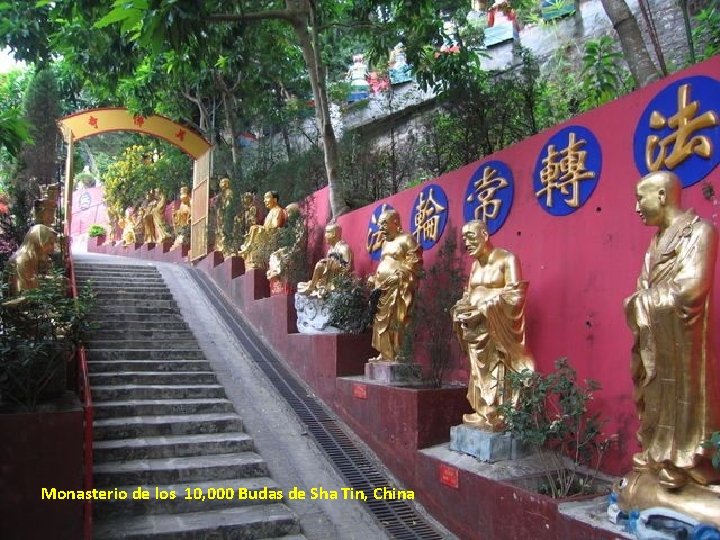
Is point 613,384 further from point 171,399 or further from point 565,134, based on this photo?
point 171,399

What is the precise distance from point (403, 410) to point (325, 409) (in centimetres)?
155

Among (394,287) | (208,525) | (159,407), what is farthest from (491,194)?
(159,407)

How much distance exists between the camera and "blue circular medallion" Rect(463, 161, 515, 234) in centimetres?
496

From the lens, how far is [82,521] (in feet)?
12.4

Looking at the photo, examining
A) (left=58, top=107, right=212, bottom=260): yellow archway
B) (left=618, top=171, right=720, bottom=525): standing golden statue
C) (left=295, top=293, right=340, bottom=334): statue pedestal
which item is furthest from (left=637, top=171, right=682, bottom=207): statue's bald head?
(left=58, top=107, right=212, bottom=260): yellow archway

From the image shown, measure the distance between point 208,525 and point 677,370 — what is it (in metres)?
3.14

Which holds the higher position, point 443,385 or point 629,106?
point 629,106

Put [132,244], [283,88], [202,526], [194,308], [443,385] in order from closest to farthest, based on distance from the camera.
Answer: 1. [202,526]
2. [443,385]
3. [194,308]
4. [283,88]
5. [132,244]

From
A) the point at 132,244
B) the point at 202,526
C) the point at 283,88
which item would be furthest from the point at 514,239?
the point at 132,244

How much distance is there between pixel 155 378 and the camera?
6.03 metres

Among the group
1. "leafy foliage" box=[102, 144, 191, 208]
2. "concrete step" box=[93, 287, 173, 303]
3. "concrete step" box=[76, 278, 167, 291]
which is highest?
"leafy foliage" box=[102, 144, 191, 208]

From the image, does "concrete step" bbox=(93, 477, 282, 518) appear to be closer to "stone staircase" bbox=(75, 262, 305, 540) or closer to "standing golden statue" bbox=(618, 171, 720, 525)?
"stone staircase" bbox=(75, 262, 305, 540)

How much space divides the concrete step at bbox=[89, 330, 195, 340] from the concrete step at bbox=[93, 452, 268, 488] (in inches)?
92.6

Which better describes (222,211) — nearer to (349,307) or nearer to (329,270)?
(329,270)
